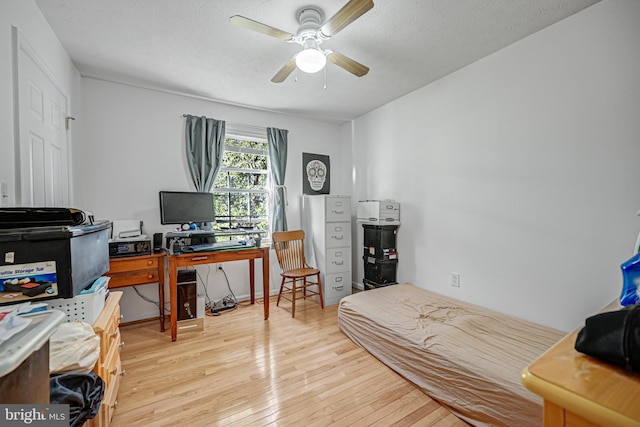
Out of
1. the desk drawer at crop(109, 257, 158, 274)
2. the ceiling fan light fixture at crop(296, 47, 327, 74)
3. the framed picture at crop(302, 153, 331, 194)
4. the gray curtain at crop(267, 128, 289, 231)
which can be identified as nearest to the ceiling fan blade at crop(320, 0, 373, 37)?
the ceiling fan light fixture at crop(296, 47, 327, 74)

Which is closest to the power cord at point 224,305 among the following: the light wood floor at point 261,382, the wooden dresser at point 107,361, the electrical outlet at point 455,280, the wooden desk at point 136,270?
the light wood floor at point 261,382

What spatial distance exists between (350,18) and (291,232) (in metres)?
2.39

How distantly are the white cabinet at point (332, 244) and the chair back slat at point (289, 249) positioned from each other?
17 cm

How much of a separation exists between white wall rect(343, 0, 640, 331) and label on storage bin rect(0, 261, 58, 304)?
287 centimetres

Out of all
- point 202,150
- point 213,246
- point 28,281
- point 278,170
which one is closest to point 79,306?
point 28,281

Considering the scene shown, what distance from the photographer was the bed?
4.60 feet

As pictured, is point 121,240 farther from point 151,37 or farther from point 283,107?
point 283,107

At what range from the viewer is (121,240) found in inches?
94.2

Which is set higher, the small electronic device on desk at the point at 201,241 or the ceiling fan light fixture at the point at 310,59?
the ceiling fan light fixture at the point at 310,59

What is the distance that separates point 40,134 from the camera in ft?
5.60

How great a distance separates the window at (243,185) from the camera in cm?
333

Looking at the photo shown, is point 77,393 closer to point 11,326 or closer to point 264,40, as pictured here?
point 11,326

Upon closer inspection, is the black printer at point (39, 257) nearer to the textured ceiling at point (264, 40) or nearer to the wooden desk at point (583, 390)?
the textured ceiling at point (264, 40)

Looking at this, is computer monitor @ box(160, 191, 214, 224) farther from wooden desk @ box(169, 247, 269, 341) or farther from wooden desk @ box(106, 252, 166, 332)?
wooden desk @ box(169, 247, 269, 341)
